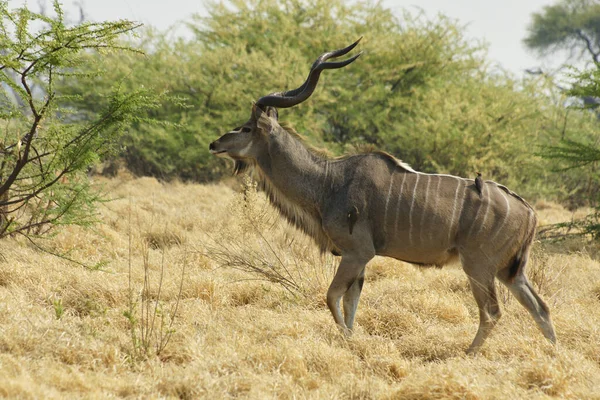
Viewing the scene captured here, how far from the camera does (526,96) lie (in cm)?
1620

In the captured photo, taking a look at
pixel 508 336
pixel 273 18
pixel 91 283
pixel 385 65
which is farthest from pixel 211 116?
pixel 508 336

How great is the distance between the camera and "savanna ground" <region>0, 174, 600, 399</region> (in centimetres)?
366

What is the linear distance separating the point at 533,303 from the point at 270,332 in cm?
173

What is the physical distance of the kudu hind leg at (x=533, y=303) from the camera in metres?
4.55

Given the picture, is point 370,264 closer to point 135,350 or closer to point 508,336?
point 508,336

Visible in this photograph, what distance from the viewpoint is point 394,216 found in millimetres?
4754

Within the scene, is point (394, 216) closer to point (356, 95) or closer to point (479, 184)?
point (479, 184)

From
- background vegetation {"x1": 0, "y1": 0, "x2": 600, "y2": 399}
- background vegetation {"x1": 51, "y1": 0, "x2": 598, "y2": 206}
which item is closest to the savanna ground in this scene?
background vegetation {"x1": 0, "y1": 0, "x2": 600, "y2": 399}

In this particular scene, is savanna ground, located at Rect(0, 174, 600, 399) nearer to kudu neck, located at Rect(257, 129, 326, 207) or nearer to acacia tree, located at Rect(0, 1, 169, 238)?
kudu neck, located at Rect(257, 129, 326, 207)

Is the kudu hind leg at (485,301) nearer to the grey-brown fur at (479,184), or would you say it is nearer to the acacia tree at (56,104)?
the grey-brown fur at (479,184)

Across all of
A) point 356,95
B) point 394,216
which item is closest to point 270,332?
point 394,216

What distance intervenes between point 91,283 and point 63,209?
79 centimetres

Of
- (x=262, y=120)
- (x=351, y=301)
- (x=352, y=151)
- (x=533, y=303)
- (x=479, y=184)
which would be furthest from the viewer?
(x=352, y=151)

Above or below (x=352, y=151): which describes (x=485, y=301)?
below
